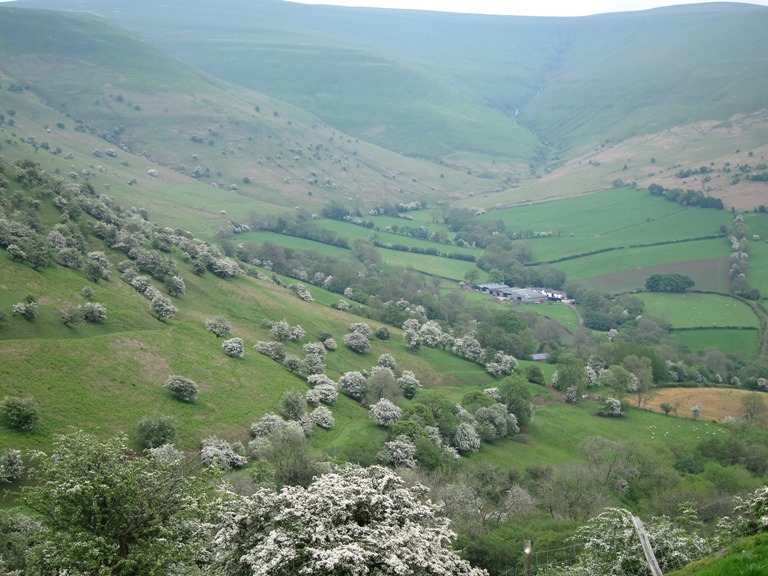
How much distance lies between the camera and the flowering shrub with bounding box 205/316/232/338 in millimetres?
90662

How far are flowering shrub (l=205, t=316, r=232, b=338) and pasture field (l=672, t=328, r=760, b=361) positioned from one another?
108022 mm

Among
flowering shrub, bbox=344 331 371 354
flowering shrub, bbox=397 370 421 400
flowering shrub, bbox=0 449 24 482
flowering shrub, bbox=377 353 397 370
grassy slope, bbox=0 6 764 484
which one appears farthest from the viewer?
flowering shrub, bbox=344 331 371 354

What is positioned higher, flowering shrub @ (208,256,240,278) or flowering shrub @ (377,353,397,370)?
flowering shrub @ (208,256,240,278)

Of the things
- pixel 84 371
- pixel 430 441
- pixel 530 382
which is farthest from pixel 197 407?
pixel 530 382

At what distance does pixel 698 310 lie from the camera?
168 meters

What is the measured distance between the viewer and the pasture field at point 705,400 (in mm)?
106875

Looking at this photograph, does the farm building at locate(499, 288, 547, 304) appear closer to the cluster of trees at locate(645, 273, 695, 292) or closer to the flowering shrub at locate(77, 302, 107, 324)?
the cluster of trees at locate(645, 273, 695, 292)

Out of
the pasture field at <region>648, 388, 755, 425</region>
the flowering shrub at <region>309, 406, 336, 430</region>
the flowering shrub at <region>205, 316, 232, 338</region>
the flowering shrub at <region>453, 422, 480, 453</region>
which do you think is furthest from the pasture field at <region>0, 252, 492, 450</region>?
the pasture field at <region>648, 388, 755, 425</region>

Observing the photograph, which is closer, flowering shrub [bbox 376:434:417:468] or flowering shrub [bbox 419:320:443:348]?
flowering shrub [bbox 376:434:417:468]

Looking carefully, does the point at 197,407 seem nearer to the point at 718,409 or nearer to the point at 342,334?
the point at 342,334

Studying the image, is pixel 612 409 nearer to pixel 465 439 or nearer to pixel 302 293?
pixel 465 439

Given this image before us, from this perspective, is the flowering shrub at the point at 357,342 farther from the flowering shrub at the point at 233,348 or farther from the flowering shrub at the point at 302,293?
the flowering shrub at the point at 233,348

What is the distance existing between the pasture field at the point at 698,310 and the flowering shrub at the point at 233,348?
117 meters

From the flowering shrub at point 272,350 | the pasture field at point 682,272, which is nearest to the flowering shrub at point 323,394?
the flowering shrub at point 272,350
